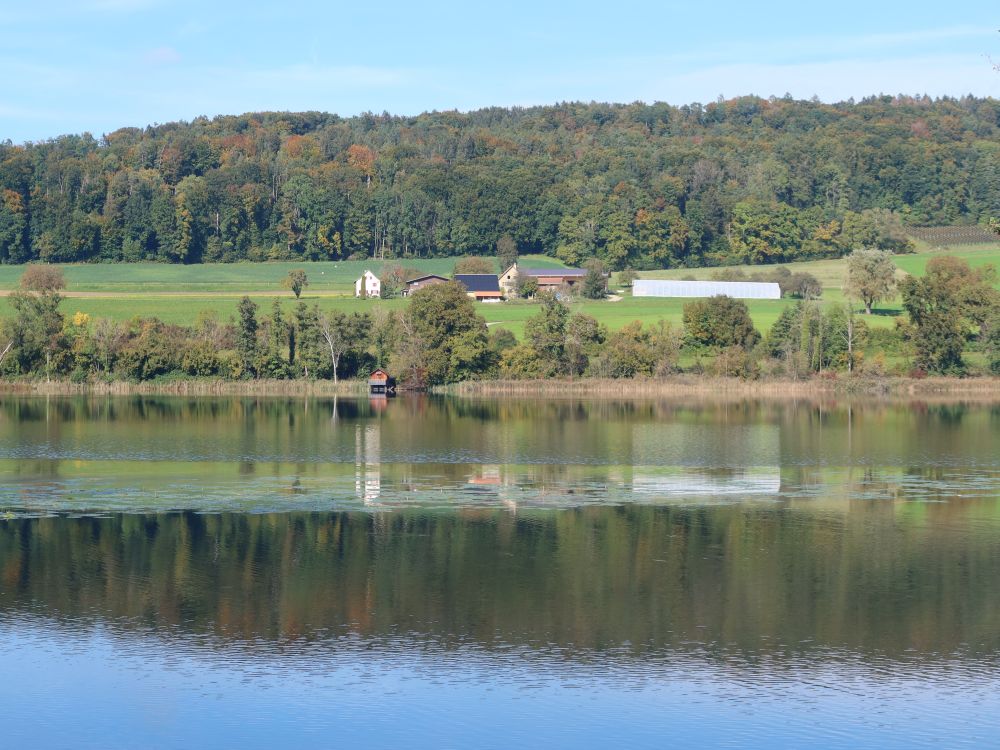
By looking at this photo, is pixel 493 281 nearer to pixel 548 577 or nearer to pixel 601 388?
pixel 601 388

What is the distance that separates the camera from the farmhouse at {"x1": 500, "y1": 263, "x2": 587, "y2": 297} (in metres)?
123

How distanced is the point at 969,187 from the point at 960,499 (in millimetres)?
130819

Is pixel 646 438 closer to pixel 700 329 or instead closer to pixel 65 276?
pixel 700 329

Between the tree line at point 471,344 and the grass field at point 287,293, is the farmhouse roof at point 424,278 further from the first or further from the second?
the tree line at point 471,344

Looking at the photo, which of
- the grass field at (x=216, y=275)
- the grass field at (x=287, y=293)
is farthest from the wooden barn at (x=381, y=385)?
the grass field at (x=216, y=275)

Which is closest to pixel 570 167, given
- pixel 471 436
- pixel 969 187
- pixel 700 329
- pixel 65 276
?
pixel 969 187

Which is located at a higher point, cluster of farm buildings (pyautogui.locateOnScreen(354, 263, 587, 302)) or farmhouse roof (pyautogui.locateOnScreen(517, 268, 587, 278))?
farmhouse roof (pyautogui.locateOnScreen(517, 268, 587, 278))

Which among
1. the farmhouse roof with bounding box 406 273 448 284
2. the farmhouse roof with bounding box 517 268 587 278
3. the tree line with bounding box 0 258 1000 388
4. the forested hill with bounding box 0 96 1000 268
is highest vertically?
the forested hill with bounding box 0 96 1000 268

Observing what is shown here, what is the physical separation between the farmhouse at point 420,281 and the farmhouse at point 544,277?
6.00 meters

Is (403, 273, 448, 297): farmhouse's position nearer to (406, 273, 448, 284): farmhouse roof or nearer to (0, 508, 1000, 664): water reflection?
(406, 273, 448, 284): farmhouse roof

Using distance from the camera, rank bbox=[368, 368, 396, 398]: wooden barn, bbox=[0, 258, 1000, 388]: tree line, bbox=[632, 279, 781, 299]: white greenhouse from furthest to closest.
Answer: bbox=[632, 279, 781, 299]: white greenhouse → bbox=[0, 258, 1000, 388]: tree line → bbox=[368, 368, 396, 398]: wooden barn

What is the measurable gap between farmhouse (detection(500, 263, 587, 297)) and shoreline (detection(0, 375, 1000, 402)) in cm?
3993

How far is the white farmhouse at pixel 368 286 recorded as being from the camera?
389 feet

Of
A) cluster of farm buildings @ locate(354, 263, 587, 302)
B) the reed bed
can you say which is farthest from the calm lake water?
cluster of farm buildings @ locate(354, 263, 587, 302)
